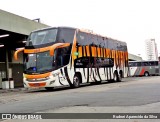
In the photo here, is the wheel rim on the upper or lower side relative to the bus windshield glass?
lower

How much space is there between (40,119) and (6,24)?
1807 centimetres

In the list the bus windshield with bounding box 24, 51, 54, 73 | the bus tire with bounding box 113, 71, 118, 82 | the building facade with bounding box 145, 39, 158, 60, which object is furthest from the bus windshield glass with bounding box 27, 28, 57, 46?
the building facade with bounding box 145, 39, 158, 60

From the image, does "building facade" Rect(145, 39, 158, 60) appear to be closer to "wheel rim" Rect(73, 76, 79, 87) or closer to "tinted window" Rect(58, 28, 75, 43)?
"wheel rim" Rect(73, 76, 79, 87)

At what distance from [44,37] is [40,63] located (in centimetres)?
169

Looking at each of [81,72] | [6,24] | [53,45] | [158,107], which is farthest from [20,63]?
[158,107]

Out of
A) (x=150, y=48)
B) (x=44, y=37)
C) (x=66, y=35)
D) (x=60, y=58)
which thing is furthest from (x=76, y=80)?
(x=150, y=48)

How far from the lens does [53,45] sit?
64.1ft

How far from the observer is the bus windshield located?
19562mm

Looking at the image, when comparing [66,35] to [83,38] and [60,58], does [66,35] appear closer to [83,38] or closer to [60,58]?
[60,58]

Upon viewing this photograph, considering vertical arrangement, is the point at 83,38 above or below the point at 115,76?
above

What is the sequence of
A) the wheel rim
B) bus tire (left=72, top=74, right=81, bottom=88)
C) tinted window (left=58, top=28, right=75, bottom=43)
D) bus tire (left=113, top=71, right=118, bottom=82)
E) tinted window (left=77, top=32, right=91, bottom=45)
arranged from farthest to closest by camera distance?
bus tire (left=113, top=71, right=118, bottom=82)
tinted window (left=77, top=32, right=91, bottom=45)
the wheel rim
bus tire (left=72, top=74, right=81, bottom=88)
tinted window (left=58, top=28, right=75, bottom=43)

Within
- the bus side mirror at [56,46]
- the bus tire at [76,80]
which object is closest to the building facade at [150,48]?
the bus tire at [76,80]

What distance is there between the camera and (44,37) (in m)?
20.3

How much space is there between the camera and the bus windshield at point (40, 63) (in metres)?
19.6
